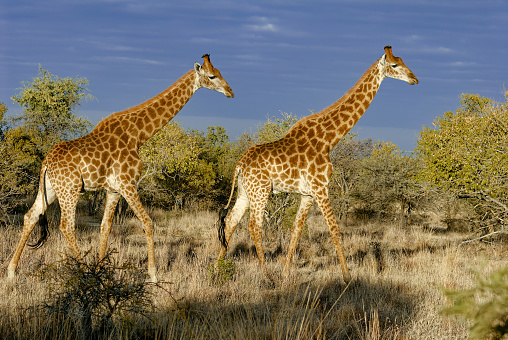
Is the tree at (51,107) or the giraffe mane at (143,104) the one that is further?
the tree at (51,107)

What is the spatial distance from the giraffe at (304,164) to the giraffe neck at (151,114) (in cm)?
144

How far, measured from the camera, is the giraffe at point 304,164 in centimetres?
768

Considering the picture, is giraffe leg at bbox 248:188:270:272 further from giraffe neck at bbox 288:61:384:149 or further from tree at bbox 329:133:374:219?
tree at bbox 329:133:374:219

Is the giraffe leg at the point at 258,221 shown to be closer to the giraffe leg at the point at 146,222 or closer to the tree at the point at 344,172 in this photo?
the giraffe leg at the point at 146,222

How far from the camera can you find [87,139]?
25.3 ft

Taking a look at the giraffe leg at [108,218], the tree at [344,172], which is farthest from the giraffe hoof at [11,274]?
the tree at [344,172]

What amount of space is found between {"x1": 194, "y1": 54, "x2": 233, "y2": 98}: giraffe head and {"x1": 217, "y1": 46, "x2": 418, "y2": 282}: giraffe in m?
1.09

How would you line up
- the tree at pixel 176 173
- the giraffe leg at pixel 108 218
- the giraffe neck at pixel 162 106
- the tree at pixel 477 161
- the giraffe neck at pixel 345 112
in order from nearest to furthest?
the giraffe leg at pixel 108 218, the giraffe neck at pixel 162 106, the giraffe neck at pixel 345 112, the tree at pixel 477 161, the tree at pixel 176 173

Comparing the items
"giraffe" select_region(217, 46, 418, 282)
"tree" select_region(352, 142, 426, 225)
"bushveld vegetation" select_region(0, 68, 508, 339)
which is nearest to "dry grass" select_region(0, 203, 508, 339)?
"bushveld vegetation" select_region(0, 68, 508, 339)

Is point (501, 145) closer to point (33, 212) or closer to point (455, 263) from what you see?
point (455, 263)

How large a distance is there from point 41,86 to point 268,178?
20613 millimetres

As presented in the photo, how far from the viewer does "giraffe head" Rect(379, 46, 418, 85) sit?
7.93 metres

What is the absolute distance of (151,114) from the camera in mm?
7898

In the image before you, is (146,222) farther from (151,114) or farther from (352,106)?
(352,106)
